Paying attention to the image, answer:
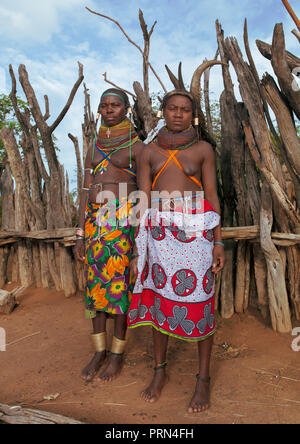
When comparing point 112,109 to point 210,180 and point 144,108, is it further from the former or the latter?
point 144,108

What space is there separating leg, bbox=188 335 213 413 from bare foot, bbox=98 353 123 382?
2.10 feet

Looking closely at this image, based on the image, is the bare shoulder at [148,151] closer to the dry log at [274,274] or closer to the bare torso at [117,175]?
the bare torso at [117,175]

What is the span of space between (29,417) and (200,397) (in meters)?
1.00

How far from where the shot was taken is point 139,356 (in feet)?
9.14

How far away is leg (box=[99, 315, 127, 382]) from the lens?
245 centimetres

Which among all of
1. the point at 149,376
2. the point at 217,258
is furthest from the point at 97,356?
the point at 217,258

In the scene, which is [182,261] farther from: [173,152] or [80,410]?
[80,410]

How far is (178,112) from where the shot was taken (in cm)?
214

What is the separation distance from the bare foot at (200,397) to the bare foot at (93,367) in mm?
792

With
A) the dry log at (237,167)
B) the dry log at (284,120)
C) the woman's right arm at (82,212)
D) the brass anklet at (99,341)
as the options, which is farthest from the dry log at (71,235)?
the brass anklet at (99,341)

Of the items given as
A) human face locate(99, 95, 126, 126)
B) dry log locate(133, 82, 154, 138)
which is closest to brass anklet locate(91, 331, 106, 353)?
human face locate(99, 95, 126, 126)

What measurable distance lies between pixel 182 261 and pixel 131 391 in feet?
3.20

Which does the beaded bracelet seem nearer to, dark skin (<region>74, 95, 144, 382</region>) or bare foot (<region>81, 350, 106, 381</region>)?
dark skin (<region>74, 95, 144, 382</region>)

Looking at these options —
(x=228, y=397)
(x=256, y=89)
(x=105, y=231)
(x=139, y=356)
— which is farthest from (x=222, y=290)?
(x=256, y=89)
